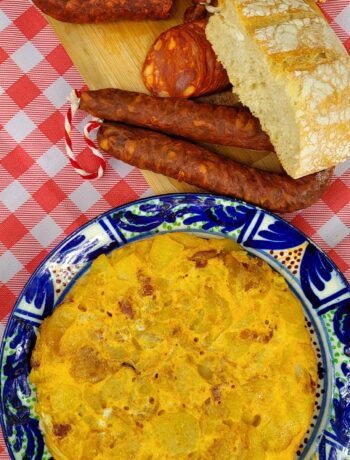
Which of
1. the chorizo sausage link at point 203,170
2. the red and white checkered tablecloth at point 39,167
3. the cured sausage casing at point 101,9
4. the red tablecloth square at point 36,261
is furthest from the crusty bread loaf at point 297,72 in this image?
the red tablecloth square at point 36,261

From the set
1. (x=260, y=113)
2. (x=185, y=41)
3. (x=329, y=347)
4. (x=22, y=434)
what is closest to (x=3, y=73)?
(x=185, y=41)

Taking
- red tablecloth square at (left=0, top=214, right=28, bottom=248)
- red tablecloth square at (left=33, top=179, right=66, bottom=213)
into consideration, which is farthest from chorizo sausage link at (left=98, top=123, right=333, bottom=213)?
red tablecloth square at (left=0, top=214, right=28, bottom=248)

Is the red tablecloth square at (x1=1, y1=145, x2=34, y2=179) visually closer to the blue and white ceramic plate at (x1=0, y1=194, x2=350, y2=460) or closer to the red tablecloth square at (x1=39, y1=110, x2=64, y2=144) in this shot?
the red tablecloth square at (x1=39, y1=110, x2=64, y2=144)

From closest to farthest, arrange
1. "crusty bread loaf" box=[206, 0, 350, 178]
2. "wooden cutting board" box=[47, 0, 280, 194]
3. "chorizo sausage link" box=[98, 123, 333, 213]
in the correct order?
"crusty bread loaf" box=[206, 0, 350, 178]
"chorizo sausage link" box=[98, 123, 333, 213]
"wooden cutting board" box=[47, 0, 280, 194]

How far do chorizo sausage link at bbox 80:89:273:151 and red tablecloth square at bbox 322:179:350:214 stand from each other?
0.47 metres

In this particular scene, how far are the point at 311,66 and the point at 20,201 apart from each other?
1.39 m

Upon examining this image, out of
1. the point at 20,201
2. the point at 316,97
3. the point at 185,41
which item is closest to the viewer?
the point at 316,97

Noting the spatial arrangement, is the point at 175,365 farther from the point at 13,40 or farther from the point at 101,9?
the point at 13,40

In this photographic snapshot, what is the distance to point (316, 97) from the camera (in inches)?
94.0

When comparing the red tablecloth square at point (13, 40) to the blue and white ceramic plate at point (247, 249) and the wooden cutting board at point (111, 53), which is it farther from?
the blue and white ceramic plate at point (247, 249)

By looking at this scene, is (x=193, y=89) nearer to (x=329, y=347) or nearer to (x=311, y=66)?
(x=311, y=66)

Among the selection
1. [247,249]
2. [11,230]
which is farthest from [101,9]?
[247,249]

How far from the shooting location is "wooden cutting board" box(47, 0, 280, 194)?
275 cm

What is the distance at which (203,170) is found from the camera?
8.25 ft
